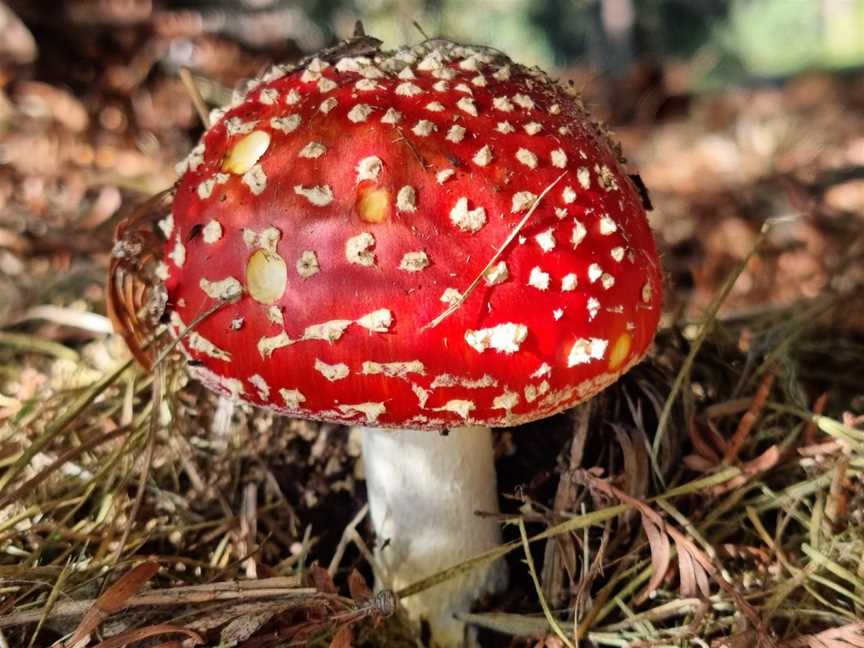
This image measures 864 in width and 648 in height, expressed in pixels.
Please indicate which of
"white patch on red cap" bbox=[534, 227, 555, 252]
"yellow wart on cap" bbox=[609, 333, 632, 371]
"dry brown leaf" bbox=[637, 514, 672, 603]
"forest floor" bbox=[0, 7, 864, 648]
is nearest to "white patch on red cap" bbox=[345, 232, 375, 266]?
"white patch on red cap" bbox=[534, 227, 555, 252]

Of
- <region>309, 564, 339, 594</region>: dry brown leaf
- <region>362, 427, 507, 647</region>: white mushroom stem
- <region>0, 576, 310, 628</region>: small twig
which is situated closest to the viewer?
<region>0, 576, 310, 628</region>: small twig

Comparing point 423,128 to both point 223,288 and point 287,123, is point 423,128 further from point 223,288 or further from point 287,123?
point 223,288

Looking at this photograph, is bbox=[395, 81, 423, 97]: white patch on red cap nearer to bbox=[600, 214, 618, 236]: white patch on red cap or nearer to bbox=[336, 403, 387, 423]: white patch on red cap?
bbox=[600, 214, 618, 236]: white patch on red cap

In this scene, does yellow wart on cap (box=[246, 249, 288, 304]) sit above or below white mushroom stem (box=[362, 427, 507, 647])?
above

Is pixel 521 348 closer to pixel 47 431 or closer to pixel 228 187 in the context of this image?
pixel 228 187

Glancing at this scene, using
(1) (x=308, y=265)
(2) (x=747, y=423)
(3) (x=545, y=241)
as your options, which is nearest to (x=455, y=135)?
(3) (x=545, y=241)

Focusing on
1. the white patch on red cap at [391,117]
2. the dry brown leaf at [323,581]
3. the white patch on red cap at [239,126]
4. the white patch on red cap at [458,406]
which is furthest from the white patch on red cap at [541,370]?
the white patch on red cap at [239,126]

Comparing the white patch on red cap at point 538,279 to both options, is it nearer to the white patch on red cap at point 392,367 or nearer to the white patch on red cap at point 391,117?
the white patch on red cap at point 392,367

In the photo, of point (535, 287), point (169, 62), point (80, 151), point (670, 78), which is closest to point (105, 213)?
point (80, 151)
